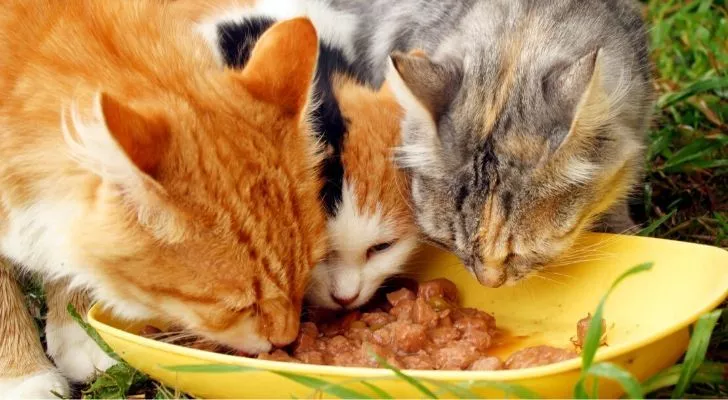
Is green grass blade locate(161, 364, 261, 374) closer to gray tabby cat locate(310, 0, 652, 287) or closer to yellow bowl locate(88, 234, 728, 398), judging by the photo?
yellow bowl locate(88, 234, 728, 398)

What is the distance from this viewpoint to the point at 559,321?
8.57ft

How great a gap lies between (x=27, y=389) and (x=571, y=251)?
1.70m

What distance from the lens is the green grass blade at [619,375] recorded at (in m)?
1.86

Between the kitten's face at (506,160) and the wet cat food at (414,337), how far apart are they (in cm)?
16

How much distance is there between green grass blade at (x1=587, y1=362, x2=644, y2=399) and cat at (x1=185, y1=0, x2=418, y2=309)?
832mm

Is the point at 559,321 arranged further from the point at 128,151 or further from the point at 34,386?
the point at 34,386

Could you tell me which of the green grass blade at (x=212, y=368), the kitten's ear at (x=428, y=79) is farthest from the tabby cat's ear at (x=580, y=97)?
the green grass blade at (x=212, y=368)

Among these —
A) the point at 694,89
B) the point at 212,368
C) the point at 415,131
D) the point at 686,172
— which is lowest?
the point at 686,172

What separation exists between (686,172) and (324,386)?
2.21 metres

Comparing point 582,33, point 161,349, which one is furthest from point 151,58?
point 582,33

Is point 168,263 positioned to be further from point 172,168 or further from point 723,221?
point 723,221

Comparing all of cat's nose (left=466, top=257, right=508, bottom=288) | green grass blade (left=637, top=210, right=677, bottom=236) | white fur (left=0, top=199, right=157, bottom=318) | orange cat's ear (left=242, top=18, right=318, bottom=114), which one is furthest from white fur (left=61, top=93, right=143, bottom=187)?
green grass blade (left=637, top=210, right=677, bottom=236)

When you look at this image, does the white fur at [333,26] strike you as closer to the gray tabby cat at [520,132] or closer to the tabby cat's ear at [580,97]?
the gray tabby cat at [520,132]

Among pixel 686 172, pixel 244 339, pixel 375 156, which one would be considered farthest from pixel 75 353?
pixel 686 172
